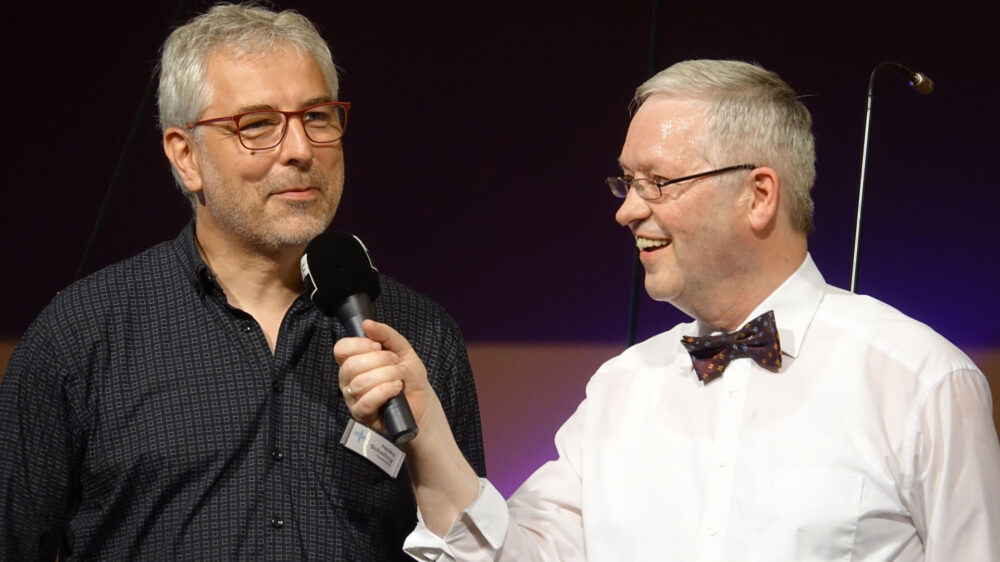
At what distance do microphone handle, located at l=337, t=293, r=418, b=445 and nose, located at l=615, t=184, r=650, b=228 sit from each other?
18.9 inches

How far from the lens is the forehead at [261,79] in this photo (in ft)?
6.86

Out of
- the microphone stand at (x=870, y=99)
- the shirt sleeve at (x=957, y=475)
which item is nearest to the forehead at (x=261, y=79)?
the shirt sleeve at (x=957, y=475)

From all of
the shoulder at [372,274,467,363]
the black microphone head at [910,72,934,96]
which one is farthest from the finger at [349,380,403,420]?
A: the black microphone head at [910,72,934,96]

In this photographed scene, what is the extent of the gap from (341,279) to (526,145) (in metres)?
1.94

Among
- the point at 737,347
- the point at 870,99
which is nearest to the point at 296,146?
the point at 737,347

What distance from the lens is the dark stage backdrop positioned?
330cm

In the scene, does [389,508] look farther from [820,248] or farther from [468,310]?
[820,248]

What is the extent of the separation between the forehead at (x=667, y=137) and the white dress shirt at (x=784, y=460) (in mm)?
267

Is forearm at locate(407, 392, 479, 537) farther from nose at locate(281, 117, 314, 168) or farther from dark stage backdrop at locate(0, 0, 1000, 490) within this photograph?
dark stage backdrop at locate(0, 0, 1000, 490)

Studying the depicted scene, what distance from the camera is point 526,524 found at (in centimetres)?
204

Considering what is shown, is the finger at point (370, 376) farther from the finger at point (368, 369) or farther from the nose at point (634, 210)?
the nose at point (634, 210)

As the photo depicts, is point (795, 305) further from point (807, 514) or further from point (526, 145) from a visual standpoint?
point (526, 145)

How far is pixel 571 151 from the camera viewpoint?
367cm

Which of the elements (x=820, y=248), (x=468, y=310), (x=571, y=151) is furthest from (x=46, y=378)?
(x=820, y=248)
